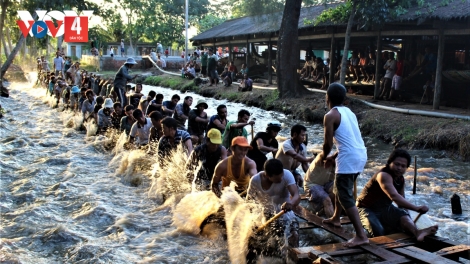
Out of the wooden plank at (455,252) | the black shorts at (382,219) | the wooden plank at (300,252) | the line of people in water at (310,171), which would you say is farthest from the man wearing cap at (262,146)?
the wooden plank at (455,252)

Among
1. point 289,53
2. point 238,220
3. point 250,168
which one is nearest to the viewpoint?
point 238,220

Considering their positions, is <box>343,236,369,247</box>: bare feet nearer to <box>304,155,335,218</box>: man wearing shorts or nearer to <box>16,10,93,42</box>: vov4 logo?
<box>304,155,335,218</box>: man wearing shorts

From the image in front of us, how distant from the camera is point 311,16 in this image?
21094 millimetres

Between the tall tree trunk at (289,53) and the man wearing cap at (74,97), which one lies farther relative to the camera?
the tall tree trunk at (289,53)

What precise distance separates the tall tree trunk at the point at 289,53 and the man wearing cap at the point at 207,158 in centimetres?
1218

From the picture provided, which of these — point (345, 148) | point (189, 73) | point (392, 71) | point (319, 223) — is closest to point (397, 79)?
point (392, 71)

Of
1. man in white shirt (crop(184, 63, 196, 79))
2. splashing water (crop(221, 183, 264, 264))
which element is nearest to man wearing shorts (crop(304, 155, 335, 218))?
splashing water (crop(221, 183, 264, 264))

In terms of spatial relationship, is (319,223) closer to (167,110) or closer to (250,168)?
(250,168)

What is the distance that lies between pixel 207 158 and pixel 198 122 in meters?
2.99

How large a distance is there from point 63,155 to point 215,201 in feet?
22.4

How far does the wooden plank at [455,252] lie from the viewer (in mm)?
4848

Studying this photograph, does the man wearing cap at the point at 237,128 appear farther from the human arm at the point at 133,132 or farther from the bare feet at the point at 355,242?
the bare feet at the point at 355,242

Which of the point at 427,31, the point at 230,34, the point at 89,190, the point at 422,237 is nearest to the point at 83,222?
the point at 89,190

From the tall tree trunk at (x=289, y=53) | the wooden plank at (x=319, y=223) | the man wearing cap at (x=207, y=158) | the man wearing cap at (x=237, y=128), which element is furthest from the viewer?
the tall tree trunk at (x=289, y=53)
